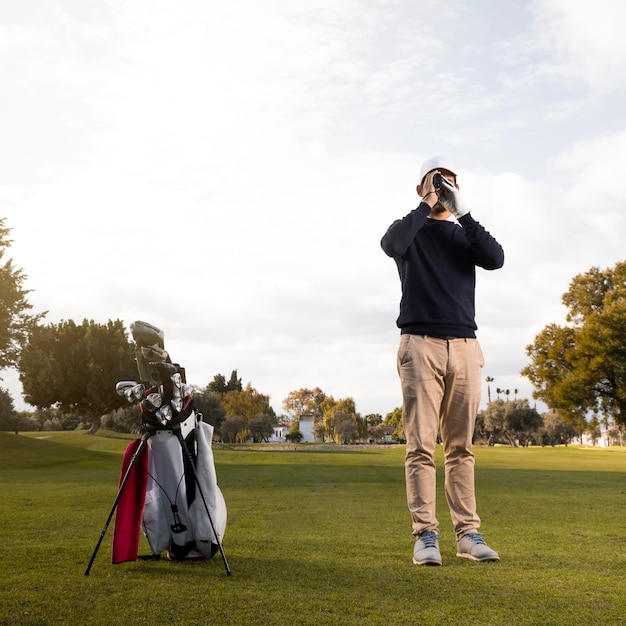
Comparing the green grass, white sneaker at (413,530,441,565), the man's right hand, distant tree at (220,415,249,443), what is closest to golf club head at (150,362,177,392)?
the green grass

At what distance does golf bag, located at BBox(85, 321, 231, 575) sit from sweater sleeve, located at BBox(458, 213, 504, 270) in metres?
2.47

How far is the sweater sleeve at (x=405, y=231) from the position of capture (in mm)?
4820

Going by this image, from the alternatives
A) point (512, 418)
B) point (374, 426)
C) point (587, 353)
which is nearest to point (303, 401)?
point (374, 426)

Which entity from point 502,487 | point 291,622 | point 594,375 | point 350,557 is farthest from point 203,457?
point 594,375

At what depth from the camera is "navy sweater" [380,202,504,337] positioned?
4801mm

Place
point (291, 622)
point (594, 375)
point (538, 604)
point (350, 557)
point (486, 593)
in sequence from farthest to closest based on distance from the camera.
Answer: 1. point (594, 375)
2. point (350, 557)
3. point (486, 593)
4. point (538, 604)
5. point (291, 622)

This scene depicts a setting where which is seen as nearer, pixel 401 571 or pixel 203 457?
pixel 401 571

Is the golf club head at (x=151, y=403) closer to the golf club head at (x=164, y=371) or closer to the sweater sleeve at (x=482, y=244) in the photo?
the golf club head at (x=164, y=371)

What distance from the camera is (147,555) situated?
16.0 ft

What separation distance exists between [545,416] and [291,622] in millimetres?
99016

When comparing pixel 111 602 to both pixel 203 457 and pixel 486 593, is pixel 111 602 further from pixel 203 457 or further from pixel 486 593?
pixel 486 593

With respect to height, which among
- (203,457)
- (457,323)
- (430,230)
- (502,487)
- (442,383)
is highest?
(430,230)

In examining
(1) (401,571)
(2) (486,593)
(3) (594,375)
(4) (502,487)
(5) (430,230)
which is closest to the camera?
(2) (486,593)

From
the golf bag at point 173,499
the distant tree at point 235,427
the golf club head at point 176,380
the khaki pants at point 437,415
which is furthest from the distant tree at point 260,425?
the khaki pants at point 437,415
